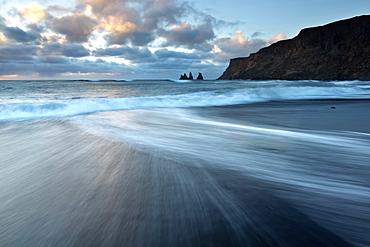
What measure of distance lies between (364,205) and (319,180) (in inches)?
16.5

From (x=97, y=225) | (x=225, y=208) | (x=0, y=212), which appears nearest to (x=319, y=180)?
(x=225, y=208)

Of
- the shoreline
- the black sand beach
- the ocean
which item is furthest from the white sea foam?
the black sand beach

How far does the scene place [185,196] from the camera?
5.14ft

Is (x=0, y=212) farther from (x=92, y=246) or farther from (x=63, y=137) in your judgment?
(x=63, y=137)

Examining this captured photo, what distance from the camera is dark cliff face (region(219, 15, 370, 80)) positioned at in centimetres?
6606

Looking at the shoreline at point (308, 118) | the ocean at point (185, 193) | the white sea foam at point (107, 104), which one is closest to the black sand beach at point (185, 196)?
the ocean at point (185, 193)

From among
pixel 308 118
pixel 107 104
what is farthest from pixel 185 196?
pixel 107 104

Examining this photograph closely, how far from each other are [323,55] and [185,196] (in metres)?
95.7

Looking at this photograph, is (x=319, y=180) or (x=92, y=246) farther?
(x=319, y=180)

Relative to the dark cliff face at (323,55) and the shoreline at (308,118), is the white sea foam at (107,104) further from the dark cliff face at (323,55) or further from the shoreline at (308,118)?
the dark cliff face at (323,55)

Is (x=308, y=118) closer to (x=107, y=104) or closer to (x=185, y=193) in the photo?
(x=185, y=193)

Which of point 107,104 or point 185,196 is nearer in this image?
point 185,196

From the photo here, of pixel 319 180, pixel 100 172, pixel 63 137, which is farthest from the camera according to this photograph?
pixel 63 137

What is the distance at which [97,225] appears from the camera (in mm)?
1204
